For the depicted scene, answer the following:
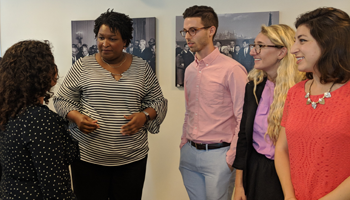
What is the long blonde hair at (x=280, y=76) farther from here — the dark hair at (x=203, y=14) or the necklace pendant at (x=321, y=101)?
the dark hair at (x=203, y=14)

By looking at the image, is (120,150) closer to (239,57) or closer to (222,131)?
(222,131)

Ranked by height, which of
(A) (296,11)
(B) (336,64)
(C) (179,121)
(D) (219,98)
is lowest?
A: (C) (179,121)

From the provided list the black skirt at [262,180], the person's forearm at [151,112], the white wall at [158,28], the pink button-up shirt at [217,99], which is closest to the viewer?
the black skirt at [262,180]

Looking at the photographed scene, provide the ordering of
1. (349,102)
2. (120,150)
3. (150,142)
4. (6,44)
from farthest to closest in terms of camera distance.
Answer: (6,44) → (150,142) → (120,150) → (349,102)

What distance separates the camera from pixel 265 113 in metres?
1.63

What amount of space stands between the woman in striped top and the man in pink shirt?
33cm

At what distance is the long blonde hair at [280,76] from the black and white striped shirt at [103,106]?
0.84m

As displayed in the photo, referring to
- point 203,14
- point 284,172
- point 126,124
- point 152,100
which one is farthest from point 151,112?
point 284,172

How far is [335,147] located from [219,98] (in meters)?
0.98

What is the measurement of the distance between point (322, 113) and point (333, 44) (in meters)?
0.27

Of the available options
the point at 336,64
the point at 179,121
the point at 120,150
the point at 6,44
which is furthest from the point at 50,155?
the point at 6,44

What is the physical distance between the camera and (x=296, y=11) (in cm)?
260

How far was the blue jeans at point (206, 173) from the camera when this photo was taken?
199 centimetres

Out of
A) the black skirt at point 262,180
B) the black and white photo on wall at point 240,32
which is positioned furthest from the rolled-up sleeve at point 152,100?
the black and white photo on wall at point 240,32
